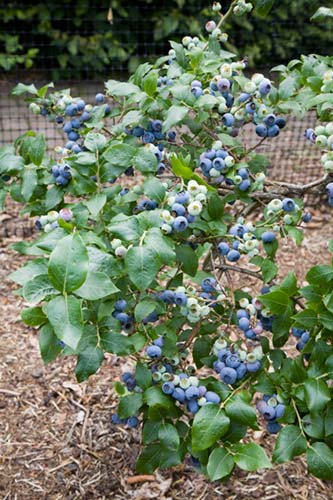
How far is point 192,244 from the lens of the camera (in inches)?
58.2

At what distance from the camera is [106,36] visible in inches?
241

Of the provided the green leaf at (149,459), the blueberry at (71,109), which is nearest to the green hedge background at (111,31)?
the blueberry at (71,109)

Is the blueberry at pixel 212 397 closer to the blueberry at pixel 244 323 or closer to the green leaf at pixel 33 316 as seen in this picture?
the blueberry at pixel 244 323

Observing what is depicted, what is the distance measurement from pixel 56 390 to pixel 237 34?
5083mm

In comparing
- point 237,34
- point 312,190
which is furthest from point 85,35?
point 312,190

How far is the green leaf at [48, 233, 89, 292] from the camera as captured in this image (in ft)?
3.36

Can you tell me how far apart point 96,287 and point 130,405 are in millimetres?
483

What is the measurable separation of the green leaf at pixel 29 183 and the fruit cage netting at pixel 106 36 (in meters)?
4.17

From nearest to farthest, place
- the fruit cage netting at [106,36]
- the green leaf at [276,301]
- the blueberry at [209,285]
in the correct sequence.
→ 1. the green leaf at [276,301]
2. the blueberry at [209,285]
3. the fruit cage netting at [106,36]

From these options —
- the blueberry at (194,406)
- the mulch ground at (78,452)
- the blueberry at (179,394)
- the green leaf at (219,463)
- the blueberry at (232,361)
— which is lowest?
the mulch ground at (78,452)

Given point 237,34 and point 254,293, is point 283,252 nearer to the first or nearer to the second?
point 254,293

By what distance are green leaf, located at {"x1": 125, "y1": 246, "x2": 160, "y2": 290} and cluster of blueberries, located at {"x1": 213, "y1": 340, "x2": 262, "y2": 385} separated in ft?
1.12

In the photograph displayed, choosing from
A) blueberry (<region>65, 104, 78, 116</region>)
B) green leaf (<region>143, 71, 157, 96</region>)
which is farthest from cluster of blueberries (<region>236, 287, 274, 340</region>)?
blueberry (<region>65, 104, 78, 116</region>)

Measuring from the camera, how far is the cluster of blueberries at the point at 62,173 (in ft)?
5.01
